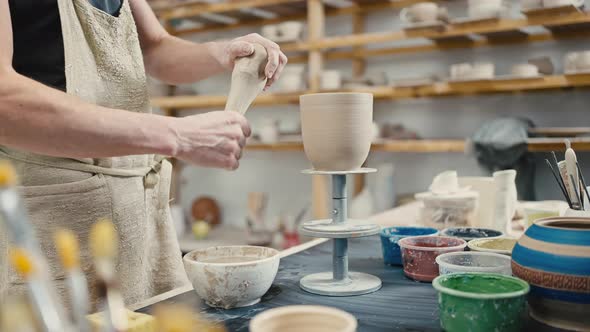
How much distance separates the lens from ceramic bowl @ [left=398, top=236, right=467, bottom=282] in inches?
47.2

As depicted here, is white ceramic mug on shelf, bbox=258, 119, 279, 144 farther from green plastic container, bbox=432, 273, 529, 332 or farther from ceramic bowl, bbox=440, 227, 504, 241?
green plastic container, bbox=432, 273, 529, 332

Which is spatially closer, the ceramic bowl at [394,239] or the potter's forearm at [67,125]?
the potter's forearm at [67,125]

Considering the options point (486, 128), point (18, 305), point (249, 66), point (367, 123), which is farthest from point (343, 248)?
point (486, 128)

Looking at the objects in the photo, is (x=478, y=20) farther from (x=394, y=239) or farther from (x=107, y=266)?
(x=107, y=266)

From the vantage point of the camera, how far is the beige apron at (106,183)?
1.14 meters

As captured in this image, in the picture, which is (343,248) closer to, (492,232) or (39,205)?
(492,232)

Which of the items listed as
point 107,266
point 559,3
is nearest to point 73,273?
point 107,266

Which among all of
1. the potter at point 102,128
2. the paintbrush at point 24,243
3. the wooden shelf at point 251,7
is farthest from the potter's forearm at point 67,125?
the wooden shelf at point 251,7

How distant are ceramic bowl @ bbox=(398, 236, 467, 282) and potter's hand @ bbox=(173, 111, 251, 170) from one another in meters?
0.46

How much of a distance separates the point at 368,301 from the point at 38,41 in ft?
2.87

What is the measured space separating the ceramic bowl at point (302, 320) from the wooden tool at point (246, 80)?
1.58 ft

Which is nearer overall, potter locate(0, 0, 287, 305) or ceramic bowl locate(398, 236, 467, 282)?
potter locate(0, 0, 287, 305)

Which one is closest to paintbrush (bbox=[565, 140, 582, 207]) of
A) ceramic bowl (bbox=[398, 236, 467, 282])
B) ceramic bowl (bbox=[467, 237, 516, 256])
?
ceramic bowl (bbox=[467, 237, 516, 256])

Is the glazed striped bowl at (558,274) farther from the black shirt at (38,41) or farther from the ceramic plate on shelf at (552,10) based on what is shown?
the ceramic plate on shelf at (552,10)
